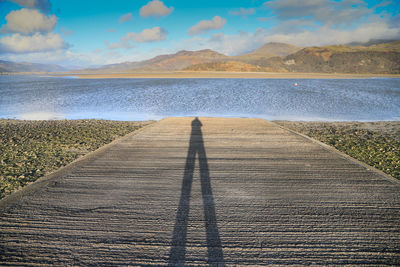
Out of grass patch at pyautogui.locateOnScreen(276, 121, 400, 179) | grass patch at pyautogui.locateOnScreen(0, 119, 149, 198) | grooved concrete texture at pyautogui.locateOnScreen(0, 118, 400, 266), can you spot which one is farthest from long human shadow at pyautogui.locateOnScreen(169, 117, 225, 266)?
grass patch at pyautogui.locateOnScreen(276, 121, 400, 179)

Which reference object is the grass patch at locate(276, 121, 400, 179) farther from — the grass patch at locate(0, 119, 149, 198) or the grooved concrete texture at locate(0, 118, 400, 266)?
the grass patch at locate(0, 119, 149, 198)

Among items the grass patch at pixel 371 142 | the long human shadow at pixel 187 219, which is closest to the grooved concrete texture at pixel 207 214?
the long human shadow at pixel 187 219

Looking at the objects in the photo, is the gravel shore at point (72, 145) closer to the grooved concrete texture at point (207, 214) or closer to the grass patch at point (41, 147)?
the grass patch at point (41, 147)

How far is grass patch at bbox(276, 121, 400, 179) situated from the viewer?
215 inches

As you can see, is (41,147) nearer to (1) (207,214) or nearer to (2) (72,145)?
(2) (72,145)

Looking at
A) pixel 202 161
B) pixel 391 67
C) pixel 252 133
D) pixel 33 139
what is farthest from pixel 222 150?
pixel 391 67

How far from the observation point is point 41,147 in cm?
675

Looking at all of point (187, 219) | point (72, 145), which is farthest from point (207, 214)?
point (72, 145)

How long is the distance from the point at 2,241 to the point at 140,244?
1265 mm

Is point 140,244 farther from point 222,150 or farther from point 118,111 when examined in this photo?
point 118,111

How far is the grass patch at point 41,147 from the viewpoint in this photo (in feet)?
15.5

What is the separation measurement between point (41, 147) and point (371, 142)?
932 cm

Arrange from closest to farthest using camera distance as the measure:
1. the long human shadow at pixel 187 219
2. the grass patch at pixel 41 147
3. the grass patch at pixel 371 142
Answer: the long human shadow at pixel 187 219 → the grass patch at pixel 41 147 → the grass patch at pixel 371 142

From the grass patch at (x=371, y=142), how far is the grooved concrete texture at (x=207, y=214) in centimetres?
155
